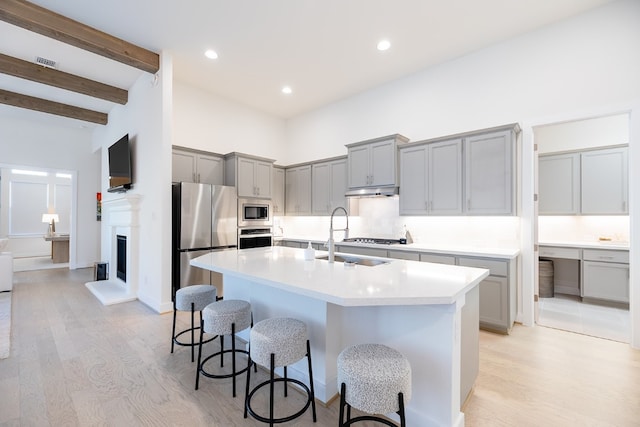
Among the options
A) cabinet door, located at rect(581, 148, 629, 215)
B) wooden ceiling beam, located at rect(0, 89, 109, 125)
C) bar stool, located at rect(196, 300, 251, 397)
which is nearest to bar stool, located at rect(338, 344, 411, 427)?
bar stool, located at rect(196, 300, 251, 397)

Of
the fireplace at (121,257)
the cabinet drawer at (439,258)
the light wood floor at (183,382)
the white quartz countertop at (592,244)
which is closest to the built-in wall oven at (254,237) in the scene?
the light wood floor at (183,382)

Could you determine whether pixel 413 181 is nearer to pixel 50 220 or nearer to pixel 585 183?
pixel 585 183

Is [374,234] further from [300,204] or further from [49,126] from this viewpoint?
[49,126]

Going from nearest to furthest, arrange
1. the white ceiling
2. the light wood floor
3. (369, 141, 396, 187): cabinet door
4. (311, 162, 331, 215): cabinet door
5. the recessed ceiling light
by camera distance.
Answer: the light wood floor < the white ceiling < the recessed ceiling light < (369, 141, 396, 187): cabinet door < (311, 162, 331, 215): cabinet door

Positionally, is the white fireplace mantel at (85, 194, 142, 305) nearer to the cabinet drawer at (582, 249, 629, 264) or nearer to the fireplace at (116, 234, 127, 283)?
the fireplace at (116, 234, 127, 283)

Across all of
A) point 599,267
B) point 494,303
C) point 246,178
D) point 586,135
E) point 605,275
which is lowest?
point 494,303

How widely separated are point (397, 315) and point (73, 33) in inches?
170

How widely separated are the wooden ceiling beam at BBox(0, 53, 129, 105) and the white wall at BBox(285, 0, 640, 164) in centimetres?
402

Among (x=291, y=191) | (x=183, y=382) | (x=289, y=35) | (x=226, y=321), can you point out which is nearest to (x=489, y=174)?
(x=289, y=35)

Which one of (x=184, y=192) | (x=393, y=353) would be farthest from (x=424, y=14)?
(x=184, y=192)

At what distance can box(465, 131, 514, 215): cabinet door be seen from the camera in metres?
3.23

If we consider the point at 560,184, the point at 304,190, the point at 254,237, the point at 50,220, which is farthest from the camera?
the point at 50,220

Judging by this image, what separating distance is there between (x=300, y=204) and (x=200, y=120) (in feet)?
7.53

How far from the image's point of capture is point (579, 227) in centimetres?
438
